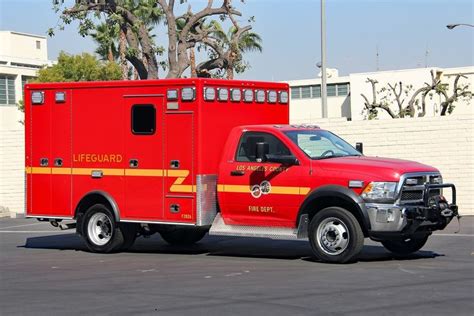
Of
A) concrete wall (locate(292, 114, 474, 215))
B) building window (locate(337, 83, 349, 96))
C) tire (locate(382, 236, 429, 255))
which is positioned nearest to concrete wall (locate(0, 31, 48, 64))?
building window (locate(337, 83, 349, 96))

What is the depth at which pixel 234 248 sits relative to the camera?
16.3m

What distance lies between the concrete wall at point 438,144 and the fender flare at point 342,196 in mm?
9327

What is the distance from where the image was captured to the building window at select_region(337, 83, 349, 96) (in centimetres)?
7394

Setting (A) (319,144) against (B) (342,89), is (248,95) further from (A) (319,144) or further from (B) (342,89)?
(B) (342,89)

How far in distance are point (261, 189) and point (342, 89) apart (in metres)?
61.2

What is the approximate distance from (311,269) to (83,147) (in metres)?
5.08

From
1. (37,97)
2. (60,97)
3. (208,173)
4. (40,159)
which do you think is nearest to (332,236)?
(208,173)

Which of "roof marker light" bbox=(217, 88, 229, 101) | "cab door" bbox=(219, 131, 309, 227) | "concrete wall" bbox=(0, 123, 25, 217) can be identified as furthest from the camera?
"concrete wall" bbox=(0, 123, 25, 217)

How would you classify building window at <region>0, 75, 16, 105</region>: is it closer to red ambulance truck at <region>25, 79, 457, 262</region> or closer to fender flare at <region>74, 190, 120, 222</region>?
red ambulance truck at <region>25, 79, 457, 262</region>

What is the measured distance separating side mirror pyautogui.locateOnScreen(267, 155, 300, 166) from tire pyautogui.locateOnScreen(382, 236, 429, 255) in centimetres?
187

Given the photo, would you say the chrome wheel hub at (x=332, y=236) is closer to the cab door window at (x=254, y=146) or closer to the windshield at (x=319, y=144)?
the windshield at (x=319, y=144)

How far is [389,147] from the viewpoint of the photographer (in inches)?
896

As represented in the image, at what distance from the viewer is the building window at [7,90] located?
Answer: 71.3m

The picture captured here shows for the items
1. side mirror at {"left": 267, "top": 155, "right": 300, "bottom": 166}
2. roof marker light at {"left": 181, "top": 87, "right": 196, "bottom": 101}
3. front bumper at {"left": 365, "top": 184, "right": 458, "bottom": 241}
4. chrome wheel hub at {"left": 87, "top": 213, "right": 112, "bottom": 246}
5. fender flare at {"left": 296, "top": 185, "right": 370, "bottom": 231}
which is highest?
roof marker light at {"left": 181, "top": 87, "right": 196, "bottom": 101}
